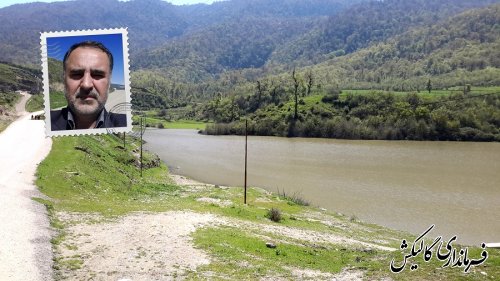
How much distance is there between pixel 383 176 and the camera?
6594cm

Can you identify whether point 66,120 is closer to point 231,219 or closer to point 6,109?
point 231,219

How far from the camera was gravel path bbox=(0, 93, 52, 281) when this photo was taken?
16641 mm

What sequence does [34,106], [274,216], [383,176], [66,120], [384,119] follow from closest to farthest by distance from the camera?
[66,120], [274,216], [383,176], [34,106], [384,119]

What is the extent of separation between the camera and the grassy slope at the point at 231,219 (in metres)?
19.4

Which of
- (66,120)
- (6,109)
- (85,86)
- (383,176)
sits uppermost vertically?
(85,86)

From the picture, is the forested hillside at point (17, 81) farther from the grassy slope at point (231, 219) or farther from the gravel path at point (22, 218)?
the gravel path at point (22, 218)

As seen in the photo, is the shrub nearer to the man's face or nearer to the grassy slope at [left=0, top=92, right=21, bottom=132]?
the man's face

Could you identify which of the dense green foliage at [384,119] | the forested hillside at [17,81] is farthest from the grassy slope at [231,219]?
the dense green foliage at [384,119]

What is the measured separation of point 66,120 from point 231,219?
704 inches

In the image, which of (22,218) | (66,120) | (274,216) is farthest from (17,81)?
(66,120)

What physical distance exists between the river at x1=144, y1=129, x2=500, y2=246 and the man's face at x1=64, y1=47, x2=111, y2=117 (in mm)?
32355

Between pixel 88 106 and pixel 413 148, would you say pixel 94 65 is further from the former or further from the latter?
pixel 413 148

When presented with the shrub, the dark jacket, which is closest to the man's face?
the dark jacket

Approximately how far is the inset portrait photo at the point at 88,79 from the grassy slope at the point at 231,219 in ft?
23.9
